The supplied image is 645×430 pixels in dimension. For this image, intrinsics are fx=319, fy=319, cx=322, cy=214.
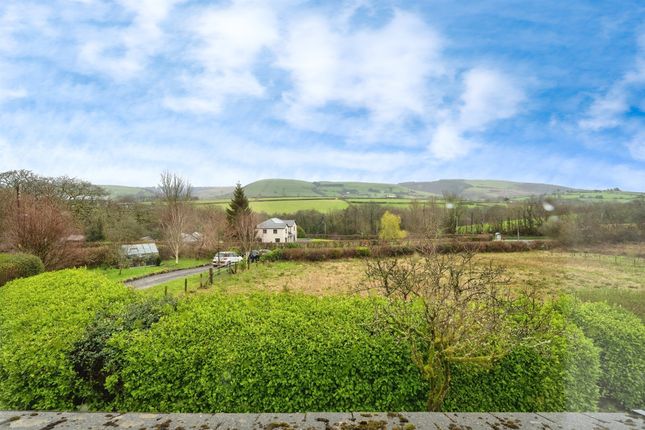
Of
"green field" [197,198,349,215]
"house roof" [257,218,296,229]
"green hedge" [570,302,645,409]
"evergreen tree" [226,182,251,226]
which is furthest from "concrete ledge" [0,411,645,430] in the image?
"house roof" [257,218,296,229]

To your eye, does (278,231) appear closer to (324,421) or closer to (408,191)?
(408,191)

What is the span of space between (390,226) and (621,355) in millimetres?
40108

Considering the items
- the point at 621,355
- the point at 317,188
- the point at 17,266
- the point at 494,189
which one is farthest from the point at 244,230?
the point at 317,188

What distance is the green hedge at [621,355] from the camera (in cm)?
431

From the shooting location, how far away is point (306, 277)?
906 inches

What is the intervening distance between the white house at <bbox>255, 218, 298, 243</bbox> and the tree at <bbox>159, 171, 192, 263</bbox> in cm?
2257

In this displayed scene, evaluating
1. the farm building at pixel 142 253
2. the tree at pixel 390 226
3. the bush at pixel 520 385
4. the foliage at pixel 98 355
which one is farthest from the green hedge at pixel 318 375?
the tree at pixel 390 226

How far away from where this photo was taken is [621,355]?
446 centimetres

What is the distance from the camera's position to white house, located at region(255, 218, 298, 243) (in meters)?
58.3

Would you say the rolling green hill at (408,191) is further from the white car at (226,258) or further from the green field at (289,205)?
the white car at (226,258)

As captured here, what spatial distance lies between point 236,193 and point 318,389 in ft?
143

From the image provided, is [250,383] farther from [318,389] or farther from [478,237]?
[478,237]

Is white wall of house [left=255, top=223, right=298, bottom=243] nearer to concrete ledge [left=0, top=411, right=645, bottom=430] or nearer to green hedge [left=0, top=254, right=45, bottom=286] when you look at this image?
green hedge [left=0, top=254, right=45, bottom=286]

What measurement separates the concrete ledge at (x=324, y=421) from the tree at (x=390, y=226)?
39.3 m
